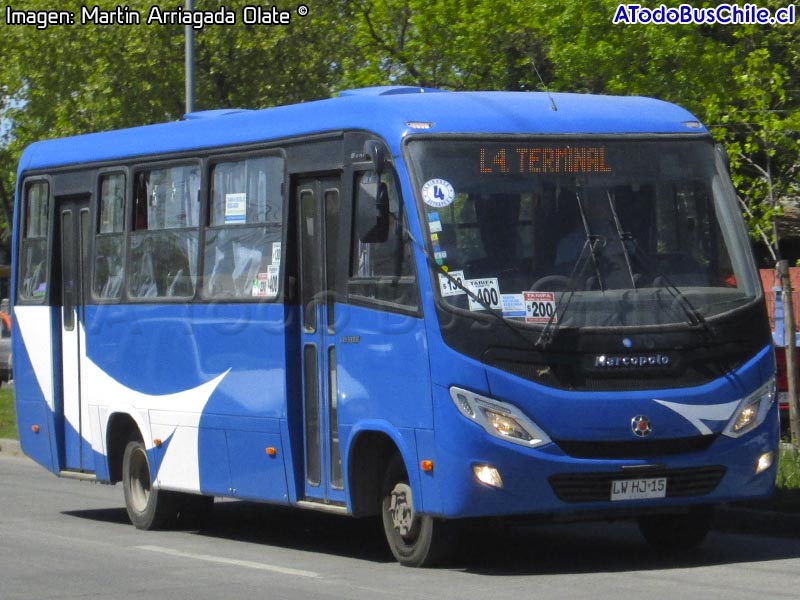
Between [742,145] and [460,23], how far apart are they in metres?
5.65

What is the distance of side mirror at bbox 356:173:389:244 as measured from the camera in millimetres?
9773

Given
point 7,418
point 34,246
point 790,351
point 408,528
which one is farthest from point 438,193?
point 7,418

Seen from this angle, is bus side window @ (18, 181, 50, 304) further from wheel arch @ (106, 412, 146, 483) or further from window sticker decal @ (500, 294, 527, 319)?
window sticker decal @ (500, 294, 527, 319)

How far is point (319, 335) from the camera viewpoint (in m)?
10.8

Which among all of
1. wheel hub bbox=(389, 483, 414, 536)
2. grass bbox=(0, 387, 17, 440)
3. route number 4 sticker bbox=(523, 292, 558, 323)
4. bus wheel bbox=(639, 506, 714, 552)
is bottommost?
grass bbox=(0, 387, 17, 440)

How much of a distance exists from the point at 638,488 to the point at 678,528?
1463 mm

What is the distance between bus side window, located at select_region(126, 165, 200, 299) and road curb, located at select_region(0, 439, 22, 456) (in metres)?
9.14

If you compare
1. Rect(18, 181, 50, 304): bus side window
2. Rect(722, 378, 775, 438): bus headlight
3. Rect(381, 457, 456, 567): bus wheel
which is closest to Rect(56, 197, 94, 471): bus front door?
Rect(18, 181, 50, 304): bus side window

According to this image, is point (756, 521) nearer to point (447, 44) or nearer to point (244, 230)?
point (244, 230)

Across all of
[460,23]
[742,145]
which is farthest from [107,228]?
[460,23]

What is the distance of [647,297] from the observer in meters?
9.73

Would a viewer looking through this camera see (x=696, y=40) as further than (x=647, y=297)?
Yes

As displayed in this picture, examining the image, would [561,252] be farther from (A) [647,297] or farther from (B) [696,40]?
(B) [696,40]

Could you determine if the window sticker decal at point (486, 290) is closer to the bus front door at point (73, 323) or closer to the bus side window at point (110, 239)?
the bus side window at point (110, 239)
